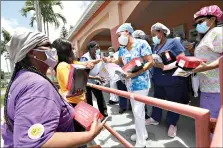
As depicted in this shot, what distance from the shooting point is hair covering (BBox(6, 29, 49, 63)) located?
1.18 m

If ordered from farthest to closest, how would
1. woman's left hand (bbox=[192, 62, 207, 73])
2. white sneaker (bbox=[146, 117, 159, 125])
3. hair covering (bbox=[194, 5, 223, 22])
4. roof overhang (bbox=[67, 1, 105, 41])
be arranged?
roof overhang (bbox=[67, 1, 105, 41])
white sneaker (bbox=[146, 117, 159, 125])
hair covering (bbox=[194, 5, 223, 22])
woman's left hand (bbox=[192, 62, 207, 73])

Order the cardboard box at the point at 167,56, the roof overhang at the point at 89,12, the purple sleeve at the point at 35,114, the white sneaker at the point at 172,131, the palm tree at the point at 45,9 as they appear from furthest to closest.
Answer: the palm tree at the point at 45,9 < the roof overhang at the point at 89,12 < the white sneaker at the point at 172,131 < the cardboard box at the point at 167,56 < the purple sleeve at the point at 35,114

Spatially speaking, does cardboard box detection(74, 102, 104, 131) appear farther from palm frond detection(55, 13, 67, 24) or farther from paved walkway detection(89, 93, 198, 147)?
palm frond detection(55, 13, 67, 24)

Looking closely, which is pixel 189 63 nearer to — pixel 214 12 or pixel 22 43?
pixel 214 12

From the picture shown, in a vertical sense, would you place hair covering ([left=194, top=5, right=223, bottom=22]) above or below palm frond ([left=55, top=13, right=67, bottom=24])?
below

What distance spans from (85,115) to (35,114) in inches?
15.2

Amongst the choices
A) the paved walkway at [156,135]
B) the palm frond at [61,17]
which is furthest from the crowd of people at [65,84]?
the palm frond at [61,17]

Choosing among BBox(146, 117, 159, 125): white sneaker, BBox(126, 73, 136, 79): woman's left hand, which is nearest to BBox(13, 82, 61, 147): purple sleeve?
BBox(126, 73, 136, 79): woman's left hand

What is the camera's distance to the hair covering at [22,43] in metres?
1.18

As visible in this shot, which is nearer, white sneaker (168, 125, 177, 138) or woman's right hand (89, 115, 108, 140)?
woman's right hand (89, 115, 108, 140)

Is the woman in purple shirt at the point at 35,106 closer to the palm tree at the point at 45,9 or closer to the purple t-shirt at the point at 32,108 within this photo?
the purple t-shirt at the point at 32,108

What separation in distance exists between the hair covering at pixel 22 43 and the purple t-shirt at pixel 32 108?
0.12 m

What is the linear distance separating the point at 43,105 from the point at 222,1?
768cm

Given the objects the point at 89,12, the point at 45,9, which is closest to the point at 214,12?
the point at 89,12
